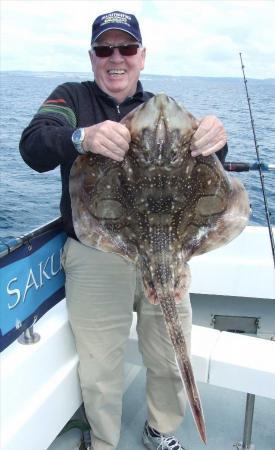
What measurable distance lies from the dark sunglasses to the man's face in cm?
2

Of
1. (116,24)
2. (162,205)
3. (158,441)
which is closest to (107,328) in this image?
(158,441)

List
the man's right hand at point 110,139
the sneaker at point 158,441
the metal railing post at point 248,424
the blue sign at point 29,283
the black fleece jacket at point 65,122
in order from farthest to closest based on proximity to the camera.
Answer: the sneaker at point 158,441
the metal railing post at point 248,424
the blue sign at point 29,283
the black fleece jacket at point 65,122
the man's right hand at point 110,139

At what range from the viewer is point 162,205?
2.24 m

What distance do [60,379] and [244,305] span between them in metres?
2.57

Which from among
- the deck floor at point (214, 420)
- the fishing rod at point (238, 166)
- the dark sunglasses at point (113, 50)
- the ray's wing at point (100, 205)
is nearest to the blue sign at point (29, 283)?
the ray's wing at point (100, 205)

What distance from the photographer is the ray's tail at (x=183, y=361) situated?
2199 mm

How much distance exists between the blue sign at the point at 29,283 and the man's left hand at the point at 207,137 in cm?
116

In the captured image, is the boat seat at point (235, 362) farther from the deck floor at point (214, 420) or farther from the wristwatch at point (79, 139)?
the wristwatch at point (79, 139)

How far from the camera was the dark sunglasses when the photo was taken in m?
2.80

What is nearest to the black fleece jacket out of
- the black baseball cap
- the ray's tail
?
the black baseball cap

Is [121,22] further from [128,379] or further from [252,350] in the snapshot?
[128,379]

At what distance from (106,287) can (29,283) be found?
1.56 feet

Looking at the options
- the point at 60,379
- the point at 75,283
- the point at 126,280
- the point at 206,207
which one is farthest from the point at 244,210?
the point at 60,379

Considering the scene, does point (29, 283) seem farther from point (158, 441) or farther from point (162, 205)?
point (158, 441)
